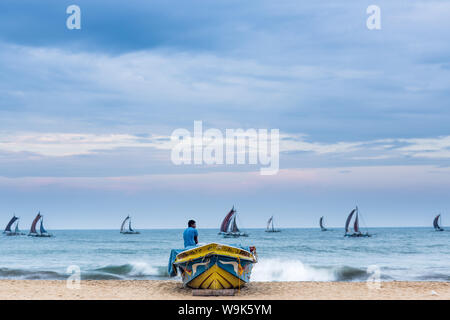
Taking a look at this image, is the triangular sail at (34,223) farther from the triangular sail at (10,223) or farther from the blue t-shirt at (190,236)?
the blue t-shirt at (190,236)

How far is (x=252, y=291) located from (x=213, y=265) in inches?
82.8

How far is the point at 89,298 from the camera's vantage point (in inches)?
516

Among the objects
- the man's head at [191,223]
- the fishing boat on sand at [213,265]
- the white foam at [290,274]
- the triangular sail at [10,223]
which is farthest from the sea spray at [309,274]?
the triangular sail at [10,223]

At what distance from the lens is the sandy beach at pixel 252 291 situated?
13375 millimetres

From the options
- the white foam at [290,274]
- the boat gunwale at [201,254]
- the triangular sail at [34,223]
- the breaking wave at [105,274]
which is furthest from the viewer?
the triangular sail at [34,223]

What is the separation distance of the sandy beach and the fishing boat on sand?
0.45 m

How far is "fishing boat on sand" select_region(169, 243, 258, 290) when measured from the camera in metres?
12.8

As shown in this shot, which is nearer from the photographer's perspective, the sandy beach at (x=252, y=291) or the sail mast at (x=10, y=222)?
the sandy beach at (x=252, y=291)

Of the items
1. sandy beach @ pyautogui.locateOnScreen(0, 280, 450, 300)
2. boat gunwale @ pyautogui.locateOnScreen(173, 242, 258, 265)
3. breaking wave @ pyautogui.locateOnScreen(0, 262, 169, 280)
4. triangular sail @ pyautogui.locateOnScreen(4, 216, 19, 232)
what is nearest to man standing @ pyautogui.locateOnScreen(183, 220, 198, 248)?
boat gunwale @ pyautogui.locateOnScreen(173, 242, 258, 265)

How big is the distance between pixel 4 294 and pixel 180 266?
505 cm

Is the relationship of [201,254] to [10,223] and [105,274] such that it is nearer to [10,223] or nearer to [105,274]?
[105,274]

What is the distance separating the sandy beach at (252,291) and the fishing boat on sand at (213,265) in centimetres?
45
